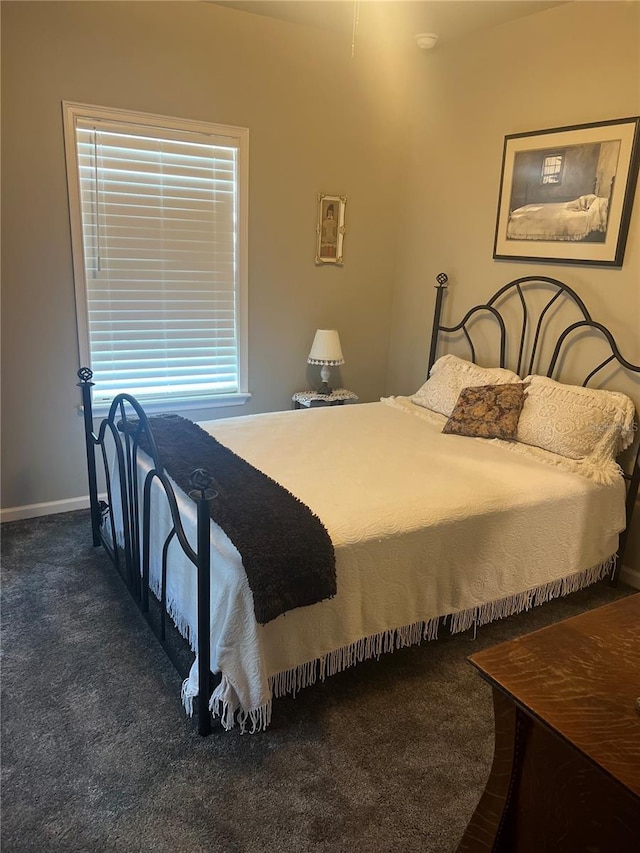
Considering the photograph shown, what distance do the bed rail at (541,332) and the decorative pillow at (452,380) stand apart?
0.53ft

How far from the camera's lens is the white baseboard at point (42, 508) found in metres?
3.18

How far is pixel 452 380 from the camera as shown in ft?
10.9

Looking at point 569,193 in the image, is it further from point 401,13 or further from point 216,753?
point 216,753

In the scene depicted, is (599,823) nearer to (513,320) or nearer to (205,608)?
(205,608)

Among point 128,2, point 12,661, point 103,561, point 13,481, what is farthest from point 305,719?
point 128,2

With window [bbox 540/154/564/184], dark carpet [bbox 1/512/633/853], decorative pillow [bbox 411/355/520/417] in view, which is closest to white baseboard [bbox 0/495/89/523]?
dark carpet [bbox 1/512/633/853]

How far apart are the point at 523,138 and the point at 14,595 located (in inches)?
134

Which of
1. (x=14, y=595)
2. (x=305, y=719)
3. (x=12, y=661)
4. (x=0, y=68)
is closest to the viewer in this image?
(x=305, y=719)

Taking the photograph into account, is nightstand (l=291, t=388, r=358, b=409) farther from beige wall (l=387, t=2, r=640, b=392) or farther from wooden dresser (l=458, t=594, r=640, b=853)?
wooden dresser (l=458, t=594, r=640, b=853)

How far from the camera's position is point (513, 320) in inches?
Result: 131

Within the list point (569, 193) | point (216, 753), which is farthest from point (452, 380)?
point (216, 753)

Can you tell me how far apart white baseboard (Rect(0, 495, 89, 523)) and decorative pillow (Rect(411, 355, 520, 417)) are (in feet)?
6.83

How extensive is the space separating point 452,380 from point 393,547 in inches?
63.0

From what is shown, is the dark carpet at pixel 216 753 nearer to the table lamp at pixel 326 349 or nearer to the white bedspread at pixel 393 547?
the white bedspread at pixel 393 547
